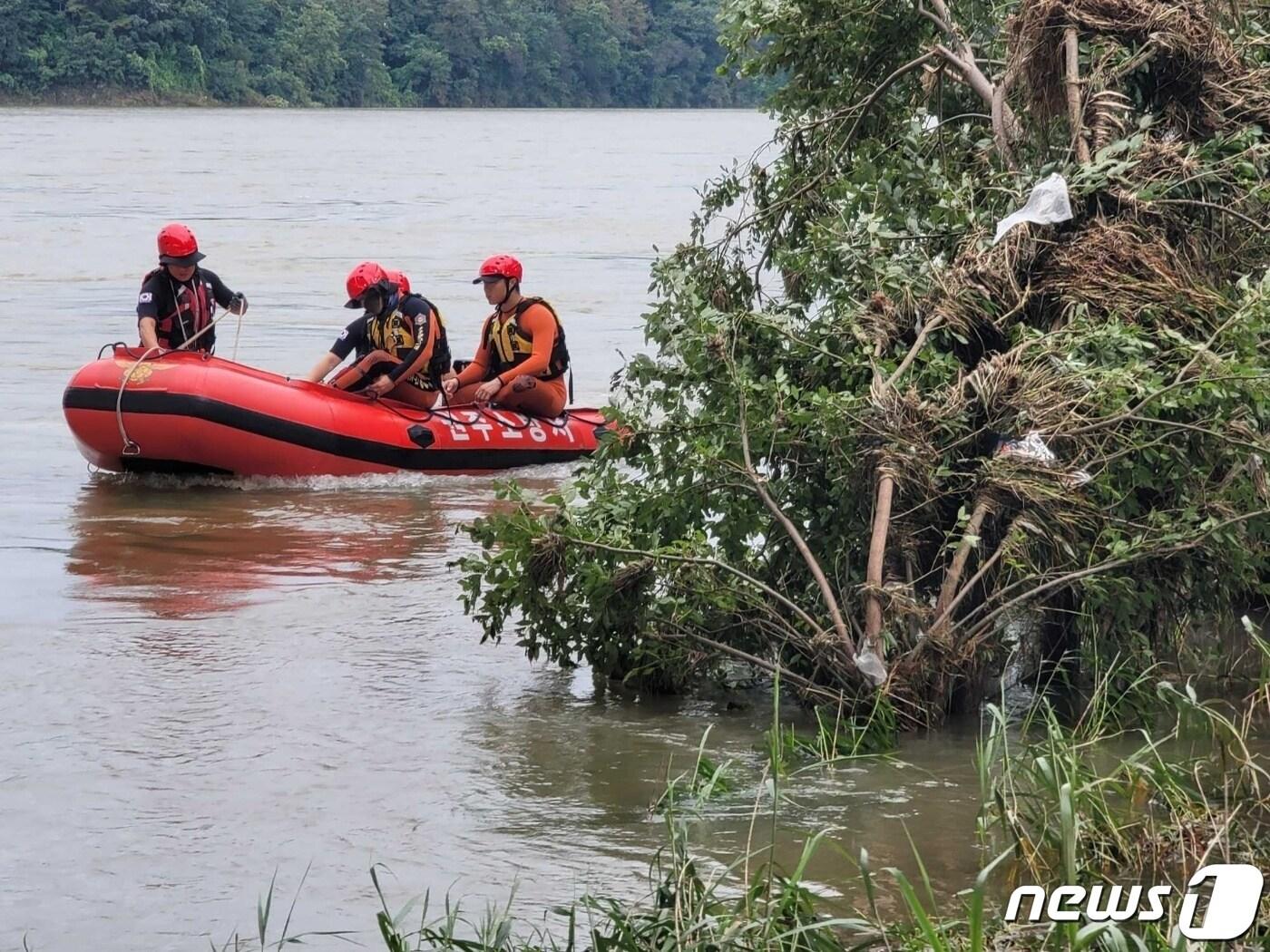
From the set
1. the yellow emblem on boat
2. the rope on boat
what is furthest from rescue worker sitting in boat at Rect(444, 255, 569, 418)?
the yellow emblem on boat

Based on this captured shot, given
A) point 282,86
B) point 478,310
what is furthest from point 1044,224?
point 282,86

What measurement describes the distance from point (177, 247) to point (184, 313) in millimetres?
514

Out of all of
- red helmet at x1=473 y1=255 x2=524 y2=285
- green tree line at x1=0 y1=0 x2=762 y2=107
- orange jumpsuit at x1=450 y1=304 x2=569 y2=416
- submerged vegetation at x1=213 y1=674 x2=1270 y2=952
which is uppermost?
green tree line at x1=0 y1=0 x2=762 y2=107

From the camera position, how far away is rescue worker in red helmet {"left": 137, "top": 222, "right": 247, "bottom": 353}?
11914mm

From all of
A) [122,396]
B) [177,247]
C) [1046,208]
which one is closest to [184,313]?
[177,247]

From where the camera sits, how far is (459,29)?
263 feet

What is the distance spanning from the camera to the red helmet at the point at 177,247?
11828 millimetres

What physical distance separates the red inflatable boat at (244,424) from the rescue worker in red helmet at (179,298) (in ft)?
0.84

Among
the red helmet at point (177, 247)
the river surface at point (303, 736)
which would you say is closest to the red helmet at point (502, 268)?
the river surface at point (303, 736)

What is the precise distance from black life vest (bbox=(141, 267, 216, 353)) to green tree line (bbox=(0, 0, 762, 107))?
173ft

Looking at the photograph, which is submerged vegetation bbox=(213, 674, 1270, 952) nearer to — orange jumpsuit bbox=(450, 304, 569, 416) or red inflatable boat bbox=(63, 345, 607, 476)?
red inflatable boat bbox=(63, 345, 607, 476)

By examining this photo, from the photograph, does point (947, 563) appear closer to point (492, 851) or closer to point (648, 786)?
point (648, 786)

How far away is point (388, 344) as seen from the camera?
488 inches

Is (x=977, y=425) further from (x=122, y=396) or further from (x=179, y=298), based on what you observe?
(x=179, y=298)
